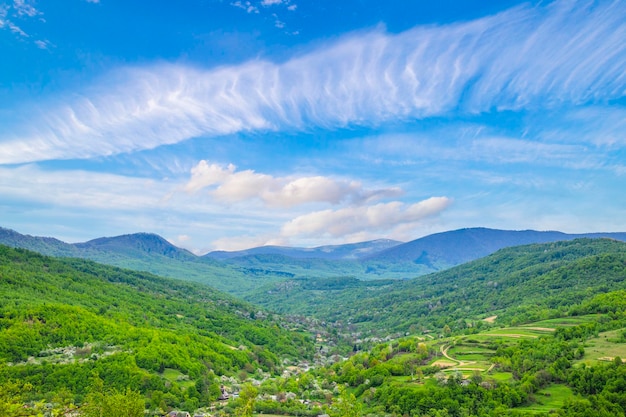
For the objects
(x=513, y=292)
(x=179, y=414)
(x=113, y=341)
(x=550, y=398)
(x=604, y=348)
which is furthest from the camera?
(x=513, y=292)

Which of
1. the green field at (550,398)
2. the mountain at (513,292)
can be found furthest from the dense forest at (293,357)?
the mountain at (513,292)

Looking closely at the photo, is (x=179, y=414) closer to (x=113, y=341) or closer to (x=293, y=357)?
(x=113, y=341)

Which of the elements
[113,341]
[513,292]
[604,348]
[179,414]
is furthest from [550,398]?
[513,292]

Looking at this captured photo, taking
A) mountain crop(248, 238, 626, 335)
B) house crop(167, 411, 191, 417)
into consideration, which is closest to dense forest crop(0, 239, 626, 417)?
mountain crop(248, 238, 626, 335)

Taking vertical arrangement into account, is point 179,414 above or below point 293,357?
above

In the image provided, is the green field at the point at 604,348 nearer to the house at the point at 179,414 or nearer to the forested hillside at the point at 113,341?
the house at the point at 179,414

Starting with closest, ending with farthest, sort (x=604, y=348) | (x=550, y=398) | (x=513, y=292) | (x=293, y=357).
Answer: (x=550, y=398) < (x=604, y=348) < (x=293, y=357) < (x=513, y=292)
